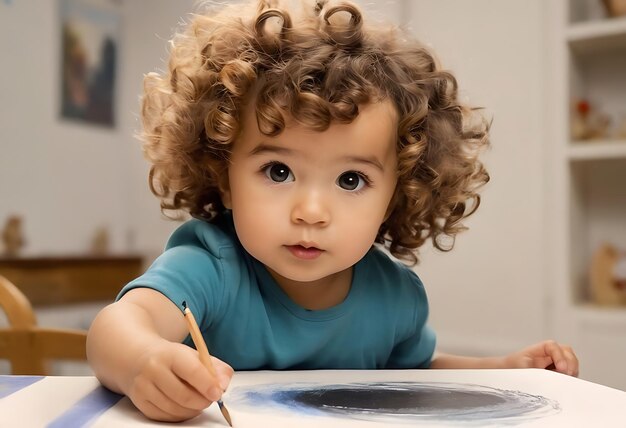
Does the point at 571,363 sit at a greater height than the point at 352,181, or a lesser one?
lesser

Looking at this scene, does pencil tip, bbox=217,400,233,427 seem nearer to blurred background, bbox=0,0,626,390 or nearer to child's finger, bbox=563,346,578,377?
child's finger, bbox=563,346,578,377

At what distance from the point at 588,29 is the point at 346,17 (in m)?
1.30

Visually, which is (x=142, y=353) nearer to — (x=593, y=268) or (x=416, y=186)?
(x=416, y=186)

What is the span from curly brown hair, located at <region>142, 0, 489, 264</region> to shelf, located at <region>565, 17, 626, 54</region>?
44.3 inches

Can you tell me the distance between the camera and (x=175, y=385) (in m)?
0.48

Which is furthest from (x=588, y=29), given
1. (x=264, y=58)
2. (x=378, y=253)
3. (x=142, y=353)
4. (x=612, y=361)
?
(x=142, y=353)

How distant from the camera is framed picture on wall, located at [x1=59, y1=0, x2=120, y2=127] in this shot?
3.29 metres

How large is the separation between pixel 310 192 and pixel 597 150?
143cm

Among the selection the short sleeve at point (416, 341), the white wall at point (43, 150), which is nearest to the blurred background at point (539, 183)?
the white wall at point (43, 150)

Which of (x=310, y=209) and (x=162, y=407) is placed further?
(x=310, y=209)

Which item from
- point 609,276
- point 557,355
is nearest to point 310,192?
point 557,355

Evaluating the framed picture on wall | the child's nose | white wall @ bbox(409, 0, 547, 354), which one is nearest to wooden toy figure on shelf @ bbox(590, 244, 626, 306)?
white wall @ bbox(409, 0, 547, 354)

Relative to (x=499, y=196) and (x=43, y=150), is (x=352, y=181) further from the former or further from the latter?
(x=43, y=150)

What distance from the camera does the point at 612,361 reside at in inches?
73.5
